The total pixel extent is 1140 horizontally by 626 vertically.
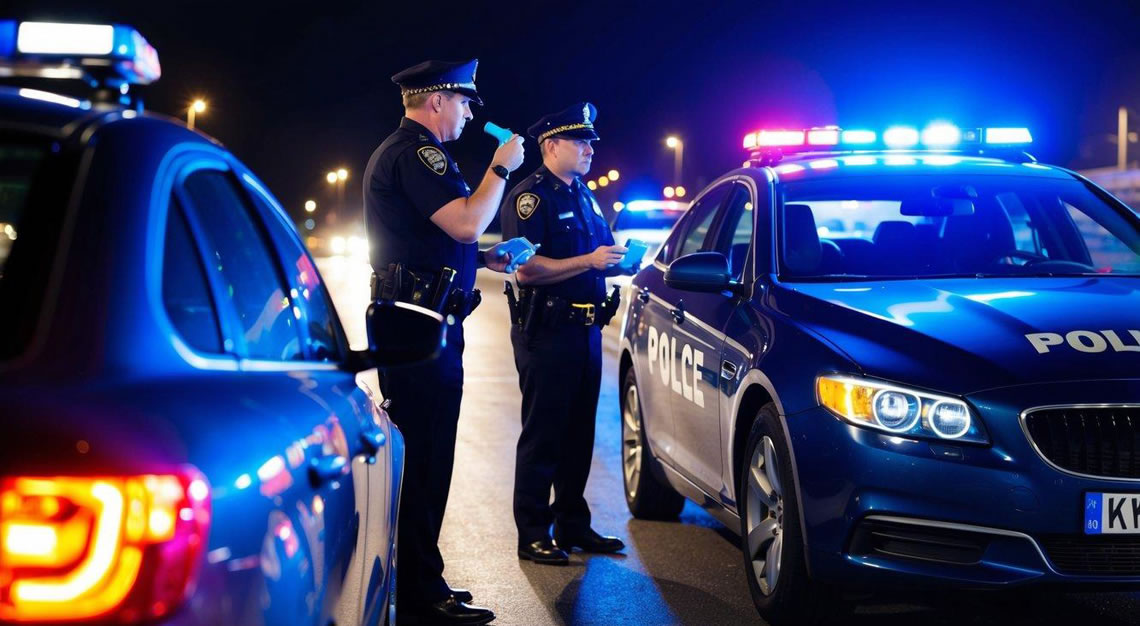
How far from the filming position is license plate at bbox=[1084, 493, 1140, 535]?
175 inches

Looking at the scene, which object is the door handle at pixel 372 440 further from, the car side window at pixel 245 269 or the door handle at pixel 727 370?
the door handle at pixel 727 370

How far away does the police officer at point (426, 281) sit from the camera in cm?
541

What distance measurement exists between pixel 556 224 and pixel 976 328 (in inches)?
92.1

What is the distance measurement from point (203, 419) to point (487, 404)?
33.2 feet

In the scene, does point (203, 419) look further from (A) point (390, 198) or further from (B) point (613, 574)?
(B) point (613, 574)

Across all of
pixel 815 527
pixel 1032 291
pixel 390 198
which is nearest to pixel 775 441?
pixel 815 527

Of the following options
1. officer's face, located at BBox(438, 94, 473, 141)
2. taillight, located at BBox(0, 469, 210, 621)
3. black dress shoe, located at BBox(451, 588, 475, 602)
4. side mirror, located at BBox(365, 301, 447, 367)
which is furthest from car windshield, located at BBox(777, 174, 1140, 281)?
taillight, located at BBox(0, 469, 210, 621)

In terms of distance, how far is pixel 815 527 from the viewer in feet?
15.5

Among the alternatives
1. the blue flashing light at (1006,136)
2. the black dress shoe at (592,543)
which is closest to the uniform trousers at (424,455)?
the black dress shoe at (592,543)

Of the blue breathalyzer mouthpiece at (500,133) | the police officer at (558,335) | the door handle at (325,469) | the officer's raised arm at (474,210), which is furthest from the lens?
the police officer at (558,335)

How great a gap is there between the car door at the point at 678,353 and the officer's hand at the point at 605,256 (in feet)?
1.20

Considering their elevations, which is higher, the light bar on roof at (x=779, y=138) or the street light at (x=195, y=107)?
the street light at (x=195, y=107)

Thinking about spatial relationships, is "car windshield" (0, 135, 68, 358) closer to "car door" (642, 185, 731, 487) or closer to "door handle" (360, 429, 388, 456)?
"door handle" (360, 429, 388, 456)

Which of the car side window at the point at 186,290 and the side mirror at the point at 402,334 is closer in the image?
the car side window at the point at 186,290
